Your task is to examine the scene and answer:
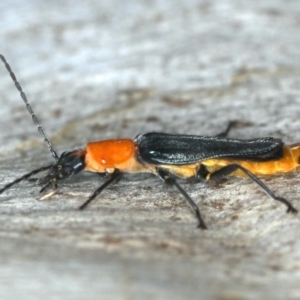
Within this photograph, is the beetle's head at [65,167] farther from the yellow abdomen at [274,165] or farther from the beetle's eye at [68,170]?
the yellow abdomen at [274,165]

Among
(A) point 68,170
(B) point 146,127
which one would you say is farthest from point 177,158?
(B) point 146,127

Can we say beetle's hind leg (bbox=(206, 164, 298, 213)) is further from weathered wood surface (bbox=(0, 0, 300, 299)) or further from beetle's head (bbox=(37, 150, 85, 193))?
beetle's head (bbox=(37, 150, 85, 193))

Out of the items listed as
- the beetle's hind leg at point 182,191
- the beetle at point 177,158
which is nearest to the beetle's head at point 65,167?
the beetle at point 177,158

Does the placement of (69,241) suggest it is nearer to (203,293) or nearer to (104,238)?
(104,238)

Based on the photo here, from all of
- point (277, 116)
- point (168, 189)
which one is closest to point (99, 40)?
point (277, 116)

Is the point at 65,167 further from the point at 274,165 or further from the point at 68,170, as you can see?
the point at 274,165

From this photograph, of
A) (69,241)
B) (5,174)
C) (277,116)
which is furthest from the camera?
(277,116)

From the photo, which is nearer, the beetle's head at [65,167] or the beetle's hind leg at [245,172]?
the beetle's hind leg at [245,172]

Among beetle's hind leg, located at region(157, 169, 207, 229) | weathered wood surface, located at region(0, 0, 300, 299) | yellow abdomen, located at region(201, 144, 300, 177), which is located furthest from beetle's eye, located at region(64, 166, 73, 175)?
yellow abdomen, located at region(201, 144, 300, 177)
